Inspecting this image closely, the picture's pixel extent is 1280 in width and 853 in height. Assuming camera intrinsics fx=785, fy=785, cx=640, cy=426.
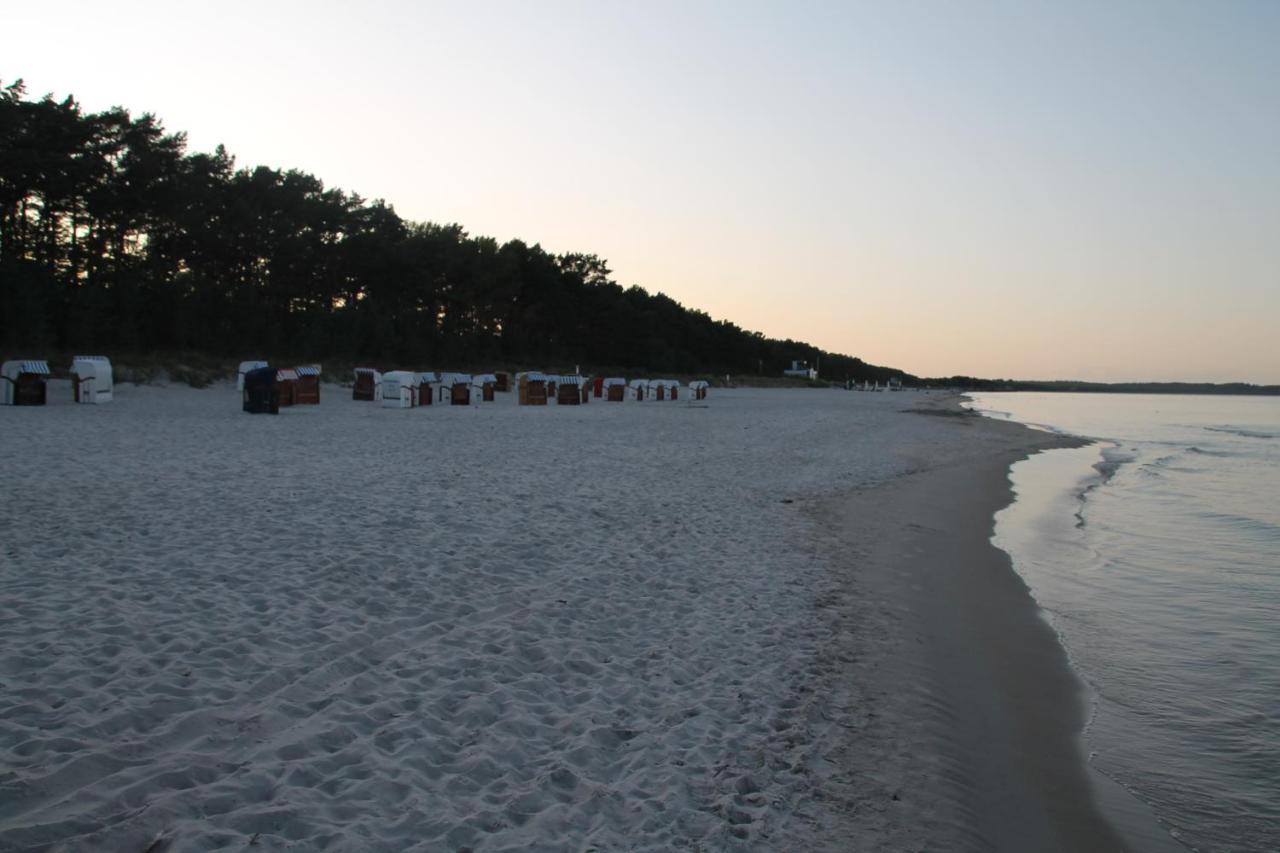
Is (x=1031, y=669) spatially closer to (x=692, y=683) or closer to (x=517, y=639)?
(x=692, y=683)

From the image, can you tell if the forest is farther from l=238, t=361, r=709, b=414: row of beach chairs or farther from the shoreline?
the shoreline

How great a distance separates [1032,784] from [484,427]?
62.1 feet

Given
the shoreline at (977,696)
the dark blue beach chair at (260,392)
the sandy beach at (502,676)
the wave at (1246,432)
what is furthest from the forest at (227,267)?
the wave at (1246,432)

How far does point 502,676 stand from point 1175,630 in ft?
20.9

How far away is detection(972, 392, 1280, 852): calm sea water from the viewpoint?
4.52 meters

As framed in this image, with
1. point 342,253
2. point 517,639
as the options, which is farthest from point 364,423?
point 342,253

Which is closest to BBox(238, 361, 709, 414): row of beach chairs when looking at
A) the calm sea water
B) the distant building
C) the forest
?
the forest

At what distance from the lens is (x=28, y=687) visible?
13.8 ft

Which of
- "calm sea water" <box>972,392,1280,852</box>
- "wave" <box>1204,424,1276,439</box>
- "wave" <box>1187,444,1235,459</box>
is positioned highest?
"wave" <box>1204,424,1276,439</box>

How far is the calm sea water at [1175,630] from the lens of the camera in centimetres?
452

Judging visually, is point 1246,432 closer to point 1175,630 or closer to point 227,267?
point 1175,630

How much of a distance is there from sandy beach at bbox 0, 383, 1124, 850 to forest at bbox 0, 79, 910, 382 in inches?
1094

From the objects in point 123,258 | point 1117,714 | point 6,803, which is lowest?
point 1117,714

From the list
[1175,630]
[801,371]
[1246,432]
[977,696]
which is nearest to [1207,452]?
[1246,432]
